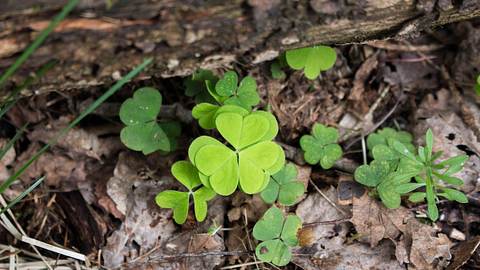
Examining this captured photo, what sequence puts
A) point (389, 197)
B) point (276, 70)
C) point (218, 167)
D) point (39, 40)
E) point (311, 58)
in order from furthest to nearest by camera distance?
point (276, 70)
point (311, 58)
point (389, 197)
point (218, 167)
point (39, 40)

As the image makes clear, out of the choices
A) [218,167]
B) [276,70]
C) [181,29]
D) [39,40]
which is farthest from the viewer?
[276,70]

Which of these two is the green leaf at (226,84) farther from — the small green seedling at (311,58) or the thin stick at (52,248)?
the thin stick at (52,248)

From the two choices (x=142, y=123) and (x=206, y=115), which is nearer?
(x=206, y=115)

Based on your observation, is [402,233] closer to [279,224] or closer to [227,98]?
[279,224]

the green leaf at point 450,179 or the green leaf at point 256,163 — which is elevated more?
the green leaf at point 256,163

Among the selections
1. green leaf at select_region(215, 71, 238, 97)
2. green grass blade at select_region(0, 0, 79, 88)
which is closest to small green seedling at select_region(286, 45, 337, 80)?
green leaf at select_region(215, 71, 238, 97)

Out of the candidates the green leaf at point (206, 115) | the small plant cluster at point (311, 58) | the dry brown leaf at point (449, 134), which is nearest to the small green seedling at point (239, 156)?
the green leaf at point (206, 115)

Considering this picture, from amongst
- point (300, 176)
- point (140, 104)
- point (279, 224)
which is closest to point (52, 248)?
point (140, 104)
